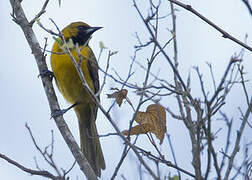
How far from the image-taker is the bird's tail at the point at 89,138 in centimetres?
525

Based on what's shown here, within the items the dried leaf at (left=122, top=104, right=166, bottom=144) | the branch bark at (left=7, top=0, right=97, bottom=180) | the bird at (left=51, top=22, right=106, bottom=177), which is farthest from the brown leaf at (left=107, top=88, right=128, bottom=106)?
the bird at (left=51, top=22, right=106, bottom=177)

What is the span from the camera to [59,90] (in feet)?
17.4

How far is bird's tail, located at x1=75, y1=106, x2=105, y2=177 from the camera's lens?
5254mm

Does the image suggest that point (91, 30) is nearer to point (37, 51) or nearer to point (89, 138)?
point (89, 138)

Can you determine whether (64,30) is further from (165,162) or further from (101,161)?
(165,162)

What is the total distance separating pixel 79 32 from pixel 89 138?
1.39 meters

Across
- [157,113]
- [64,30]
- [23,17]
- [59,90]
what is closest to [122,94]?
[157,113]

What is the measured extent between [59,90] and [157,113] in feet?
8.00

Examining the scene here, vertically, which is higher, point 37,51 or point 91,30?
point 91,30

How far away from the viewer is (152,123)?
3.03 metres

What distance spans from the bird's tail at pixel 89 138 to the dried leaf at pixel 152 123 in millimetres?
2180

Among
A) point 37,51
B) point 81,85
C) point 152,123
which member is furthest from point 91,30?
point 152,123

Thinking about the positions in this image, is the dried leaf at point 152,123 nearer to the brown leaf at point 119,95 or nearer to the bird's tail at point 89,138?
the brown leaf at point 119,95

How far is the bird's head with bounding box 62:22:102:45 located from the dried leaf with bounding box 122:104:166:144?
2457 millimetres
